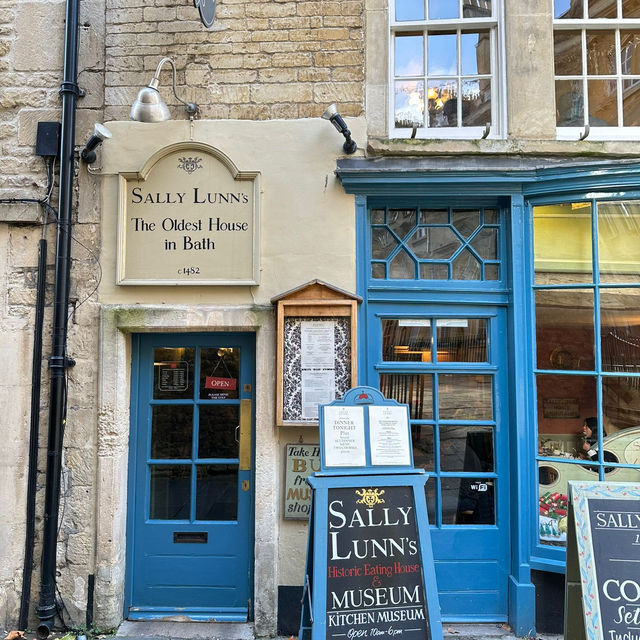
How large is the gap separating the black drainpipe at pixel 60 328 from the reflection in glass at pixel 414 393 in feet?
8.50

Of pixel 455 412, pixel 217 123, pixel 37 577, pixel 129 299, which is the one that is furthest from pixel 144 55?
pixel 37 577

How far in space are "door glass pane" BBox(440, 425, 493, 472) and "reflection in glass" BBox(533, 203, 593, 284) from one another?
1347mm

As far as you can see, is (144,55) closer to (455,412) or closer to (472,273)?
(472,273)

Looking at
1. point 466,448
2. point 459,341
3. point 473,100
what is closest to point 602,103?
point 473,100

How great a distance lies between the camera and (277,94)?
416 cm

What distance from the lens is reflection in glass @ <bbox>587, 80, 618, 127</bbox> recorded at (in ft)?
14.0

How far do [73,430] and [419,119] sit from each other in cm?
389

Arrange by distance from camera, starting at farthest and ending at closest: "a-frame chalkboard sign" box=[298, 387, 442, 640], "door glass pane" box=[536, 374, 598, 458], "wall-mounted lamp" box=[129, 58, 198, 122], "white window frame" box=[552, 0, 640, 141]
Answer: "white window frame" box=[552, 0, 640, 141], "door glass pane" box=[536, 374, 598, 458], "wall-mounted lamp" box=[129, 58, 198, 122], "a-frame chalkboard sign" box=[298, 387, 442, 640]

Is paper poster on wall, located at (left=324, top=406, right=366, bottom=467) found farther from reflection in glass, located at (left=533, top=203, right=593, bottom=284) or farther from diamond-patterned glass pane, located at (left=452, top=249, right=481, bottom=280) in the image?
reflection in glass, located at (left=533, top=203, right=593, bottom=284)

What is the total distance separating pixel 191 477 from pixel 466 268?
2887 millimetres

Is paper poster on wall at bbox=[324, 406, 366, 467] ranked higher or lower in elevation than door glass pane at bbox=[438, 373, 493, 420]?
lower

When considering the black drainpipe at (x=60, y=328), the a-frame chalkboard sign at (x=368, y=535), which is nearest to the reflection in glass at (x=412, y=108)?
the a-frame chalkboard sign at (x=368, y=535)

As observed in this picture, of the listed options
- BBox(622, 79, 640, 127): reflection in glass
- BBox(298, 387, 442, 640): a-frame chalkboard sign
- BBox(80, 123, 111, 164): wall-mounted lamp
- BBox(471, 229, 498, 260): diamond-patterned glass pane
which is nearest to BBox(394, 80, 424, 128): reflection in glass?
BBox(471, 229, 498, 260): diamond-patterned glass pane

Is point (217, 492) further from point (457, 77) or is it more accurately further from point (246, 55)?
point (457, 77)
